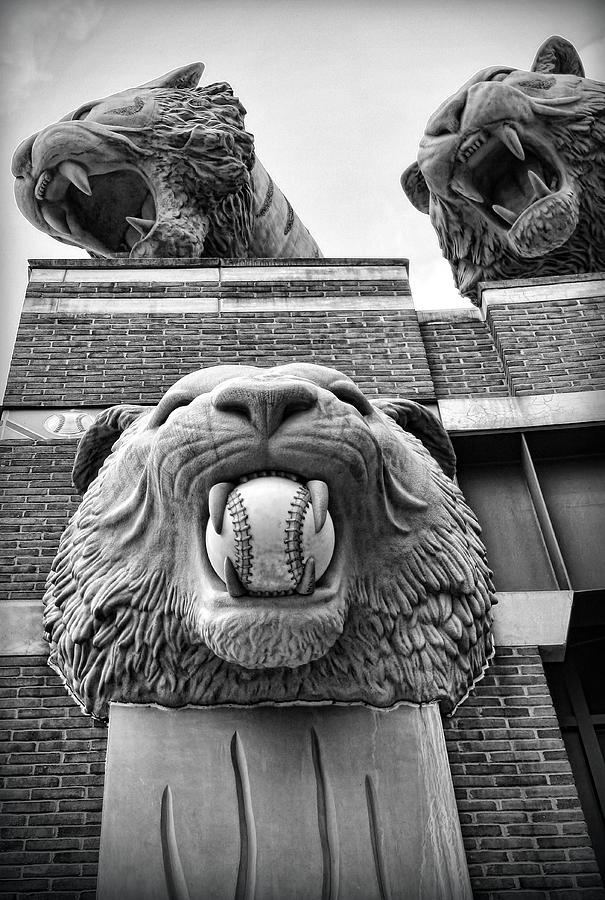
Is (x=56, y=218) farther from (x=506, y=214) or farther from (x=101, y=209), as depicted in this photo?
(x=506, y=214)

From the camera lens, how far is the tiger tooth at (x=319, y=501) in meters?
2.69

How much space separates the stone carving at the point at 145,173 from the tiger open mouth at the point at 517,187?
1733mm

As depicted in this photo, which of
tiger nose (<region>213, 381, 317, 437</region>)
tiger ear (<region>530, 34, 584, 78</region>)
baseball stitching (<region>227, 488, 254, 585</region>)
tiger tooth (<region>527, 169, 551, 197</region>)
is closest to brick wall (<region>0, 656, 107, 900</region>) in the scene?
baseball stitching (<region>227, 488, 254, 585</region>)

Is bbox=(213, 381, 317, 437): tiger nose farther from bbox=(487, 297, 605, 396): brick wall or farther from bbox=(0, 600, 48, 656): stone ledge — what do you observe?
bbox=(487, 297, 605, 396): brick wall

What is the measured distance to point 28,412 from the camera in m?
5.20

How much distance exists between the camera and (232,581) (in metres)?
2.67

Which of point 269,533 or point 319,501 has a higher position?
A: point 319,501

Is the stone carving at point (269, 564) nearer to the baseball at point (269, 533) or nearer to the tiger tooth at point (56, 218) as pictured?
the baseball at point (269, 533)

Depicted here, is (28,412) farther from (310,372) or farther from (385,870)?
(385,870)

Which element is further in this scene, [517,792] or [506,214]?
[506,214]

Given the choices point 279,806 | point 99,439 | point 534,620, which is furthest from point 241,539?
point 534,620

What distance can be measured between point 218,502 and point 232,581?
24 centimetres

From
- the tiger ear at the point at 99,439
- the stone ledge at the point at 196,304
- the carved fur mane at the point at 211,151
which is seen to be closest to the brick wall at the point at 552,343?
the stone ledge at the point at 196,304

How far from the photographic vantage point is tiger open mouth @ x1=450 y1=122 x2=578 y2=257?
635 centimetres
